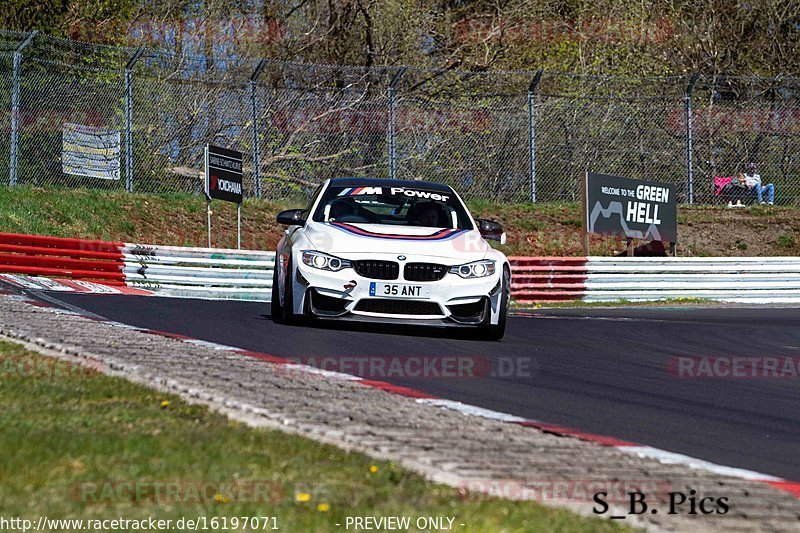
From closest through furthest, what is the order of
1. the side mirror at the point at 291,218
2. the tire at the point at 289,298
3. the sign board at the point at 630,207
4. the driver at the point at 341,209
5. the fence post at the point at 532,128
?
the tire at the point at 289,298 < the side mirror at the point at 291,218 < the driver at the point at 341,209 < the sign board at the point at 630,207 < the fence post at the point at 532,128

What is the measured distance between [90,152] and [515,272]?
812cm

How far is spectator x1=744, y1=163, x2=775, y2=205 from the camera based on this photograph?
28.0m

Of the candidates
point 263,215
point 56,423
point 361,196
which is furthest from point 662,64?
point 56,423

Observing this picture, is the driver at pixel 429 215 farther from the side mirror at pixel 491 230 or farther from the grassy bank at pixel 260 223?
the grassy bank at pixel 260 223

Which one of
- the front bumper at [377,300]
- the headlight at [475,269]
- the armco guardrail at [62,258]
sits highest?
the headlight at [475,269]

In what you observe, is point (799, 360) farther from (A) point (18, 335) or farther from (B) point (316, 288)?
(A) point (18, 335)

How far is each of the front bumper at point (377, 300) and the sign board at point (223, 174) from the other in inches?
408

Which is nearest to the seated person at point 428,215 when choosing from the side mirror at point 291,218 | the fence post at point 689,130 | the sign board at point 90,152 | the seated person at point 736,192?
the side mirror at point 291,218

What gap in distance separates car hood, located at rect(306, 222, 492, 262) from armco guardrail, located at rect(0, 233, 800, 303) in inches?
261

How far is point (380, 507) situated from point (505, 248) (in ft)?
74.1

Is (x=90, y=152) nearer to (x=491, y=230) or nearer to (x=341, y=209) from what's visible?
(x=341, y=209)

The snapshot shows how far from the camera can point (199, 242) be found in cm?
2370

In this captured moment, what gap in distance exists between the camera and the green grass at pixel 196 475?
3982 millimetres

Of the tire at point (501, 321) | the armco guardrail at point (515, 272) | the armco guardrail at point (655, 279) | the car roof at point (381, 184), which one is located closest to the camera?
the tire at point (501, 321)
